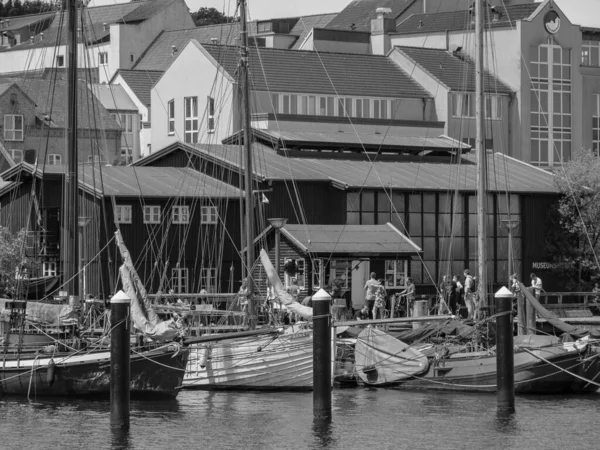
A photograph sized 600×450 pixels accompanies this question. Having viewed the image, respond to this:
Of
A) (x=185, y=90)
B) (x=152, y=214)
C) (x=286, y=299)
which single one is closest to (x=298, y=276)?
(x=152, y=214)

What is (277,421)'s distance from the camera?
39250mm

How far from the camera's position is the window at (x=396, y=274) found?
70.2m

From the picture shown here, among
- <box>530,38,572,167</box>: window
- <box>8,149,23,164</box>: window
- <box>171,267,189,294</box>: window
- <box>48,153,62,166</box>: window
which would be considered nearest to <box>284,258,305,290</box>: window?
<box>171,267,189,294</box>: window

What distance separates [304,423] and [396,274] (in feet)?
106

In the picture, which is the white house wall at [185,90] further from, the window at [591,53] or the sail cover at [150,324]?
the sail cover at [150,324]

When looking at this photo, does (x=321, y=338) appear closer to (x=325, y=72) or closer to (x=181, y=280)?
(x=181, y=280)

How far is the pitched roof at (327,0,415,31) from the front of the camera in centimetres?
13688

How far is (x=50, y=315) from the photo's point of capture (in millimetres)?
44906

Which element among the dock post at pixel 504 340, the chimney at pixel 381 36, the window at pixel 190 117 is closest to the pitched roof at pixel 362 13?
the chimney at pixel 381 36

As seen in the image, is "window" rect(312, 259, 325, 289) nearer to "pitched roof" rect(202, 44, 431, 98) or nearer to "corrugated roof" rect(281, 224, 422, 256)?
"corrugated roof" rect(281, 224, 422, 256)

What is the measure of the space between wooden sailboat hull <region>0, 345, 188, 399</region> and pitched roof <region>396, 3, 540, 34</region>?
6823cm

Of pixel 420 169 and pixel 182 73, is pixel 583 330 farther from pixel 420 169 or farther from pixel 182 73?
pixel 182 73

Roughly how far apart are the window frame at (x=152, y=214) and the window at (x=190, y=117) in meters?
28.2

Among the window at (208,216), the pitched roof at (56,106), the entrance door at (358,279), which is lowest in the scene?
the entrance door at (358,279)
